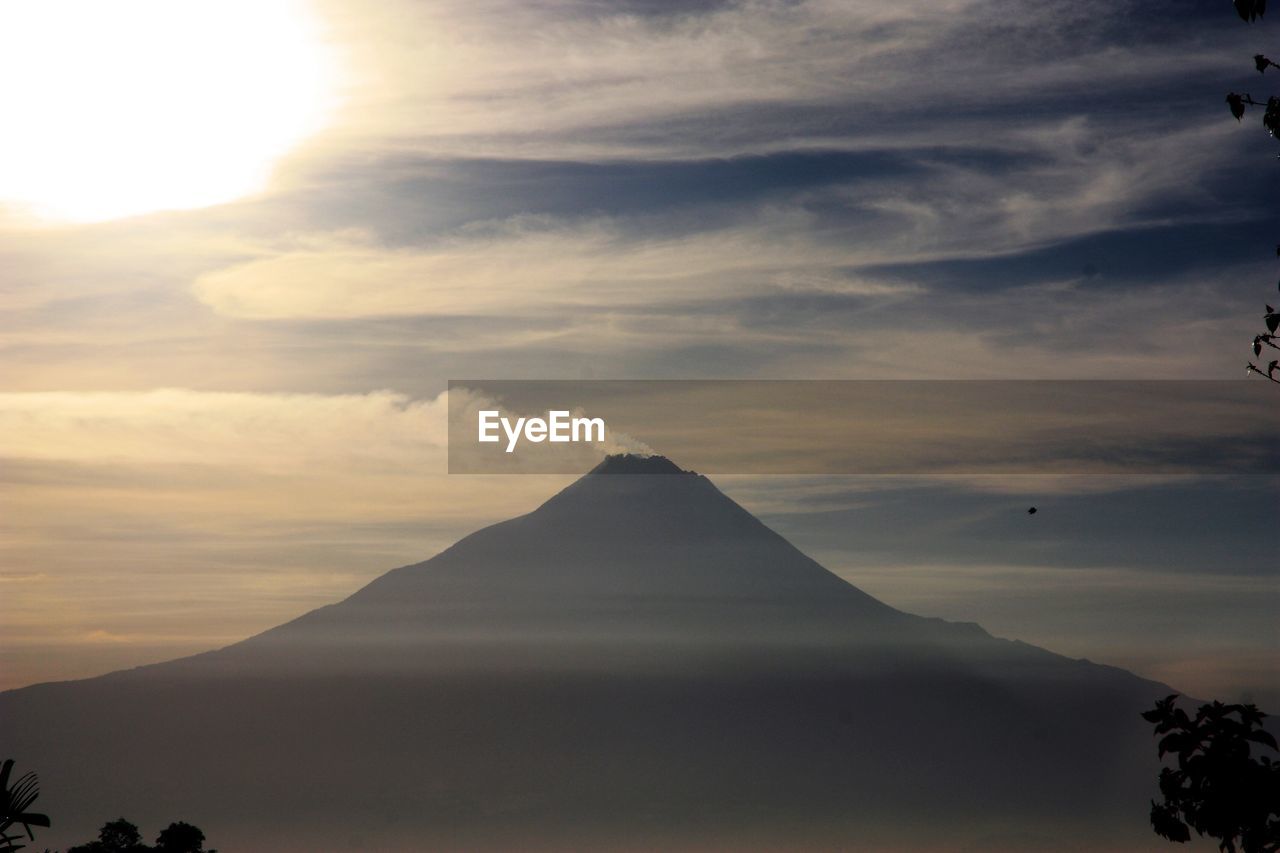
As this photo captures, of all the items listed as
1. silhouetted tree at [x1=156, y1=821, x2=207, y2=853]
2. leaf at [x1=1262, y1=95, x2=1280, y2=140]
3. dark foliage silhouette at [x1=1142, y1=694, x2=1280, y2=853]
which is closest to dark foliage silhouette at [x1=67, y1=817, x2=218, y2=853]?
silhouetted tree at [x1=156, y1=821, x2=207, y2=853]

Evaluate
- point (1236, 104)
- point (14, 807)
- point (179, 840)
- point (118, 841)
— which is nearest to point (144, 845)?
point (118, 841)

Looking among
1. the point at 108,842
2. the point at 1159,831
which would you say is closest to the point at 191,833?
the point at 108,842

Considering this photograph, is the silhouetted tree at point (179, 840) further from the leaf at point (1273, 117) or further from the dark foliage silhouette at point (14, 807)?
the leaf at point (1273, 117)

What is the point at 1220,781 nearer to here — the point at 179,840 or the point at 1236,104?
the point at 1236,104

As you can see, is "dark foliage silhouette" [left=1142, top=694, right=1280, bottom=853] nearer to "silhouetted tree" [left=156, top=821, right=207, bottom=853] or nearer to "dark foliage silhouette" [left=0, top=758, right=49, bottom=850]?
"dark foliage silhouette" [left=0, top=758, right=49, bottom=850]

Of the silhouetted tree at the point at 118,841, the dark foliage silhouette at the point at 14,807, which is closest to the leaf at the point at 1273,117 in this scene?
the dark foliage silhouette at the point at 14,807

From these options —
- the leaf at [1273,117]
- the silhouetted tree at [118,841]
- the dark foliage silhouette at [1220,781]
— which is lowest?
the silhouetted tree at [118,841]

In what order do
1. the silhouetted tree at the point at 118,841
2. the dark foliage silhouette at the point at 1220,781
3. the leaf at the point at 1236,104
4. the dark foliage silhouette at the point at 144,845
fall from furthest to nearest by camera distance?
the silhouetted tree at the point at 118,841 < the dark foliage silhouette at the point at 144,845 < the dark foliage silhouette at the point at 1220,781 < the leaf at the point at 1236,104
